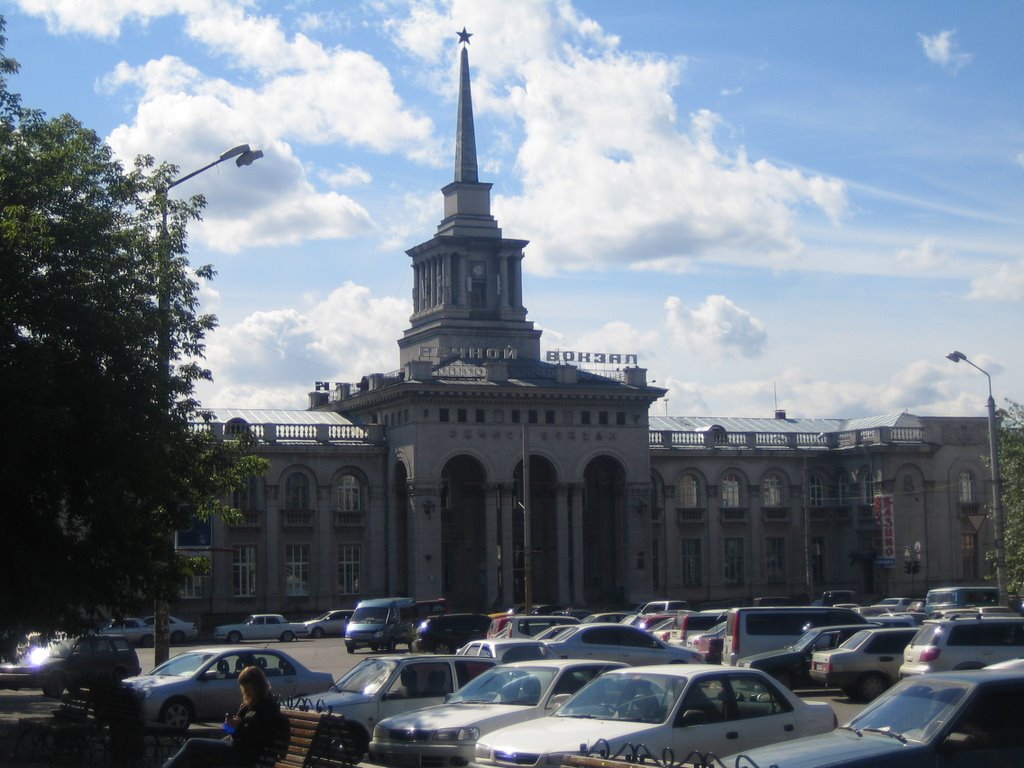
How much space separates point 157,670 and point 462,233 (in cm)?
6183

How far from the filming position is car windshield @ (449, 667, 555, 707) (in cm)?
1975

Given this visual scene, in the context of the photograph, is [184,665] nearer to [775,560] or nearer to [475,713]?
[475,713]

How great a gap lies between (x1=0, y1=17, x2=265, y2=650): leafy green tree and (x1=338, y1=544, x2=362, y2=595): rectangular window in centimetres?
5052

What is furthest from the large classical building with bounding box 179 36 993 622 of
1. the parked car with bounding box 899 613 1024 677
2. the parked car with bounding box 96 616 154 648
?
the parked car with bounding box 899 613 1024 677

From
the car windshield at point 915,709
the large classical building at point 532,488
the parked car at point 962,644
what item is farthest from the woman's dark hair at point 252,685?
the large classical building at point 532,488

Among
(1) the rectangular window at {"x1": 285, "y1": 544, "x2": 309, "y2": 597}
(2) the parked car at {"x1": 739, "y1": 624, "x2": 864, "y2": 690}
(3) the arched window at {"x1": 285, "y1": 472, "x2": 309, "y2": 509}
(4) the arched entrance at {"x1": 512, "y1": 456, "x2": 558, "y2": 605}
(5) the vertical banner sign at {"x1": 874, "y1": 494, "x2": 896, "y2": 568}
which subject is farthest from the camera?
(5) the vertical banner sign at {"x1": 874, "y1": 494, "x2": 896, "y2": 568}

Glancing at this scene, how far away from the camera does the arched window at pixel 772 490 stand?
84375mm

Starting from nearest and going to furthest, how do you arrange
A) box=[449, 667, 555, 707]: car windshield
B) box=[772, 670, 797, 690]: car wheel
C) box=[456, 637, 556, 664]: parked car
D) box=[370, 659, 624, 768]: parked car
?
1. box=[370, 659, 624, 768]: parked car
2. box=[449, 667, 555, 707]: car windshield
3. box=[456, 637, 556, 664]: parked car
4. box=[772, 670, 797, 690]: car wheel

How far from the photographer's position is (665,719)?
52.3 ft

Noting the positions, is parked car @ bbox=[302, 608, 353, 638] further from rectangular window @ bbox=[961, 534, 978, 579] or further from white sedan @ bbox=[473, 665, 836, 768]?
white sedan @ bbox=[473, 665, 836, 768]

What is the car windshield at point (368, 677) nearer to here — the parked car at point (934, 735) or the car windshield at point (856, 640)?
the parked car at point (934, 735)

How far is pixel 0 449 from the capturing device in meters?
19.9

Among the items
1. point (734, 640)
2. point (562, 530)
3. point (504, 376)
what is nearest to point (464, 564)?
point (562, 530)

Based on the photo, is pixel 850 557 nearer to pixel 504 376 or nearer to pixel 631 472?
pixel 631 472
